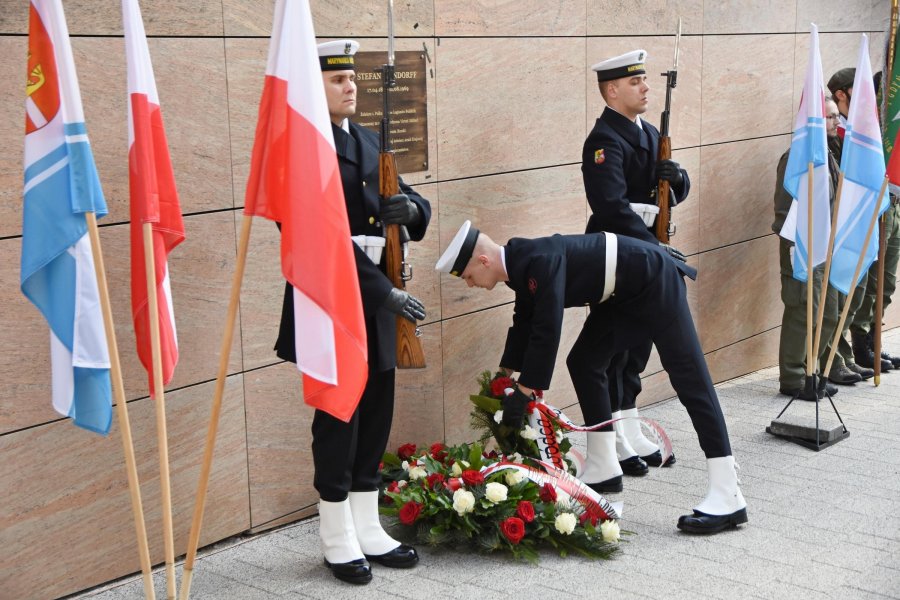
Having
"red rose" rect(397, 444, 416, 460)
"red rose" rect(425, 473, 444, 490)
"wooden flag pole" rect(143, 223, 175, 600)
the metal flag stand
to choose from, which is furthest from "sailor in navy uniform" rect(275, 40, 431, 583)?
the metal flag stand

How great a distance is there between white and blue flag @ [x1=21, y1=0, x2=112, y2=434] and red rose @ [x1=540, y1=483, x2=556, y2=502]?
2282 millimetres

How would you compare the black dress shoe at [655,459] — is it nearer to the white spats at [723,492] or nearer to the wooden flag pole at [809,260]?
the white spats at [723,492]

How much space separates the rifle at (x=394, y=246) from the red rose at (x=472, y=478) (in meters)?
0.64

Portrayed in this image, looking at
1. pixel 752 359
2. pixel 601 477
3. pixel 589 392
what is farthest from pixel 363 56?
pixel 752 359

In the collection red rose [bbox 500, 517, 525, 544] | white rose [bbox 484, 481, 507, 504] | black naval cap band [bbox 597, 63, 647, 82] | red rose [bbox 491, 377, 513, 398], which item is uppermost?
black naval cap band [bbox 597, 63, 647, 82]

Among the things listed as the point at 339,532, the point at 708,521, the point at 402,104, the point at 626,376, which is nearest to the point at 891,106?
the point at 626,376

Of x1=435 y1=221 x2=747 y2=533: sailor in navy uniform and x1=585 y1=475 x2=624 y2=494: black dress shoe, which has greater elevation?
x1=435 y1=221 x2=747 y2=533: sailor in navy uniform

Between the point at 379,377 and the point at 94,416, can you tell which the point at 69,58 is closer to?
the point at 94,416

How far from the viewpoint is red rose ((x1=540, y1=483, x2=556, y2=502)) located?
536 cm

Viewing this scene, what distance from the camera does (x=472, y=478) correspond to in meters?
5.36

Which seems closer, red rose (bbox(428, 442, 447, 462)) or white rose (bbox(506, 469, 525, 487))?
white rose (bbox(506, 469, 525, 487))

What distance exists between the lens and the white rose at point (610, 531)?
5.17m

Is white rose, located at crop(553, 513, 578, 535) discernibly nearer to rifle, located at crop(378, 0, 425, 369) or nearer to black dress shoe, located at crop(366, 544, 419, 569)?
black dress shoe, located at crop(366, 544, 419, 569)

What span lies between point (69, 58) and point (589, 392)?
3.40m
